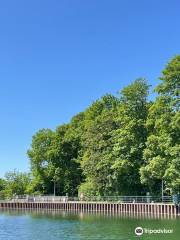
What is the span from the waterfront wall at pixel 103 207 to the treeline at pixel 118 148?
2694 mm

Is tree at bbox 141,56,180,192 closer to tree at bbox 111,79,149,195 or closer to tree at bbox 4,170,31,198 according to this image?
tree at bbox 111,79,149,195

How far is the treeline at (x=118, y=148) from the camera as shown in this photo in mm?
62812

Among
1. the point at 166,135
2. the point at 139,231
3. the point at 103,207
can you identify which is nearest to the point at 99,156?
the point at 103,207

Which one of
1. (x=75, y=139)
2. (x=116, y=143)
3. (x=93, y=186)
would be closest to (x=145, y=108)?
(x=116, y=143)

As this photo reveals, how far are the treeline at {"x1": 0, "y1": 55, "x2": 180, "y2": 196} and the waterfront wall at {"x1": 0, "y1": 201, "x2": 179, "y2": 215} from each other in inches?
106

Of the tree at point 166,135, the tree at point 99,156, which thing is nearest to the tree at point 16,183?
the tree at point 99,156

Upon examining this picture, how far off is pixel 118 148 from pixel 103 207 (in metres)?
10.1

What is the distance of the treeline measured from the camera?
62.8 m

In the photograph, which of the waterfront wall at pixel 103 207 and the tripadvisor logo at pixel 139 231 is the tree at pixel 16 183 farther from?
the tripadvisor logo at pixel 139 231

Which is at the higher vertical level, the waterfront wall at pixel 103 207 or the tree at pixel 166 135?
the tree at pixel 166 135

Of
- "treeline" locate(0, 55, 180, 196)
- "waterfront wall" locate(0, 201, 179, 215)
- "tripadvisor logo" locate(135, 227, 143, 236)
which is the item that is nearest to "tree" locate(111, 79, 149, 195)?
"treeline" locate(0, 55, 180, 196)

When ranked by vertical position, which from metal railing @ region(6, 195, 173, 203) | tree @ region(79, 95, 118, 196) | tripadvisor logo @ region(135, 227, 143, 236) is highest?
tree @ region(79, 95, 118, 196)

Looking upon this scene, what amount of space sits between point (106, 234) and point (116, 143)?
3359cm

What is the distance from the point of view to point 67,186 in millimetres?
97688
